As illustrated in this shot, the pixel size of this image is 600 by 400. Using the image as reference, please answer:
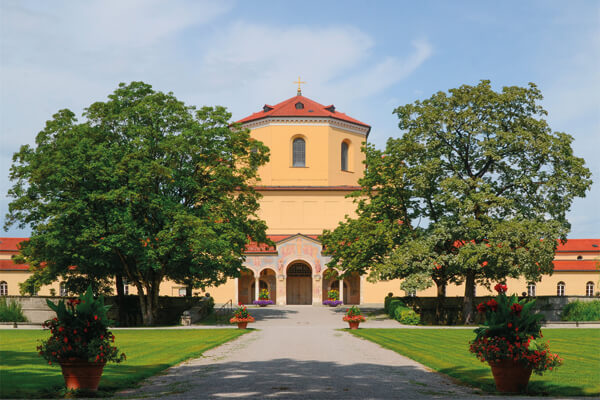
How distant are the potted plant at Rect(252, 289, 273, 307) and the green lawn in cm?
2893

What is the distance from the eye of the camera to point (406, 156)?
3956cm

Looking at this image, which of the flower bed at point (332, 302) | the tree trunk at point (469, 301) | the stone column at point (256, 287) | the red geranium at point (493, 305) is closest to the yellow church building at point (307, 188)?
the stone column at point (256, 287)

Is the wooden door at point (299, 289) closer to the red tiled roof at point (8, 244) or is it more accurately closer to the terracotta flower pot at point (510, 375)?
the red tiled roof at point (8, 244)

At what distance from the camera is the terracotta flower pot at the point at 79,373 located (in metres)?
11.4

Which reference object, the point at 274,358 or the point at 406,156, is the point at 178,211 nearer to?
the point at 406,156

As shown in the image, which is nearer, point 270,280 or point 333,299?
point 333,299

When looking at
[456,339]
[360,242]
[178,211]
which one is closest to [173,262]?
[178,211]

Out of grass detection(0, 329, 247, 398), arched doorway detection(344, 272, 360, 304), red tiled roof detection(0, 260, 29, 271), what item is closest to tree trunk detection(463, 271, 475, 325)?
grass detection(0, 329, 247, 398)

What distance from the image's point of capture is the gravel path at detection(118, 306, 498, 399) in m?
11.3

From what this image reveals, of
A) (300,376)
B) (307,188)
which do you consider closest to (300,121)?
(307,188)

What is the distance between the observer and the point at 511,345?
11.4m

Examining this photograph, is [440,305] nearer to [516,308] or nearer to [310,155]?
[310,155]

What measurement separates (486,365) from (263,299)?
137 ft

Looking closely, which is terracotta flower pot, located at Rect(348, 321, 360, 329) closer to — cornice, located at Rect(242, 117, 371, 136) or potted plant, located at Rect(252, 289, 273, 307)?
potted plant, located at Rect(252, 289, 273, 307)
